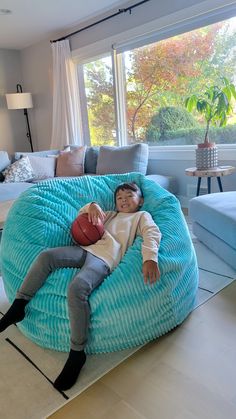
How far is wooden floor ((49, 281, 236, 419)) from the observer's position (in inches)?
45.1

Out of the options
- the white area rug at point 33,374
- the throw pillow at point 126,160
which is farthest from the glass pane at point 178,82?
the white area rug at point 33,374

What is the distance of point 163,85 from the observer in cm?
374

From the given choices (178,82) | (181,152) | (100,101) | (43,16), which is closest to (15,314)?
(181,152)

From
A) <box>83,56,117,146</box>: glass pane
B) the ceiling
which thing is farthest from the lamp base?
the ceiling

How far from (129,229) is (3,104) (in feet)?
15.8

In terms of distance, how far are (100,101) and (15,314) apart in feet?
12.1

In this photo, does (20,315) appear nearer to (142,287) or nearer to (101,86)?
(142,287)

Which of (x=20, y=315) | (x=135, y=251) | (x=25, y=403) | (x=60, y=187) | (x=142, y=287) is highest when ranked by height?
(x=60, y=187)

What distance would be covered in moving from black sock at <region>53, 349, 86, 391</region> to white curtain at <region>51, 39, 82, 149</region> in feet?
13.0

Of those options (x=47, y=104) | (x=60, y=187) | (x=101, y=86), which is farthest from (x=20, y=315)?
(x=47, y=104)

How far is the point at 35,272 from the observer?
4.73 feet

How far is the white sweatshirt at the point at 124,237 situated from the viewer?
1.49 m

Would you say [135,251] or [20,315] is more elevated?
[135,251]

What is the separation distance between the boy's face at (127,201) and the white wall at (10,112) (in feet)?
14.7
